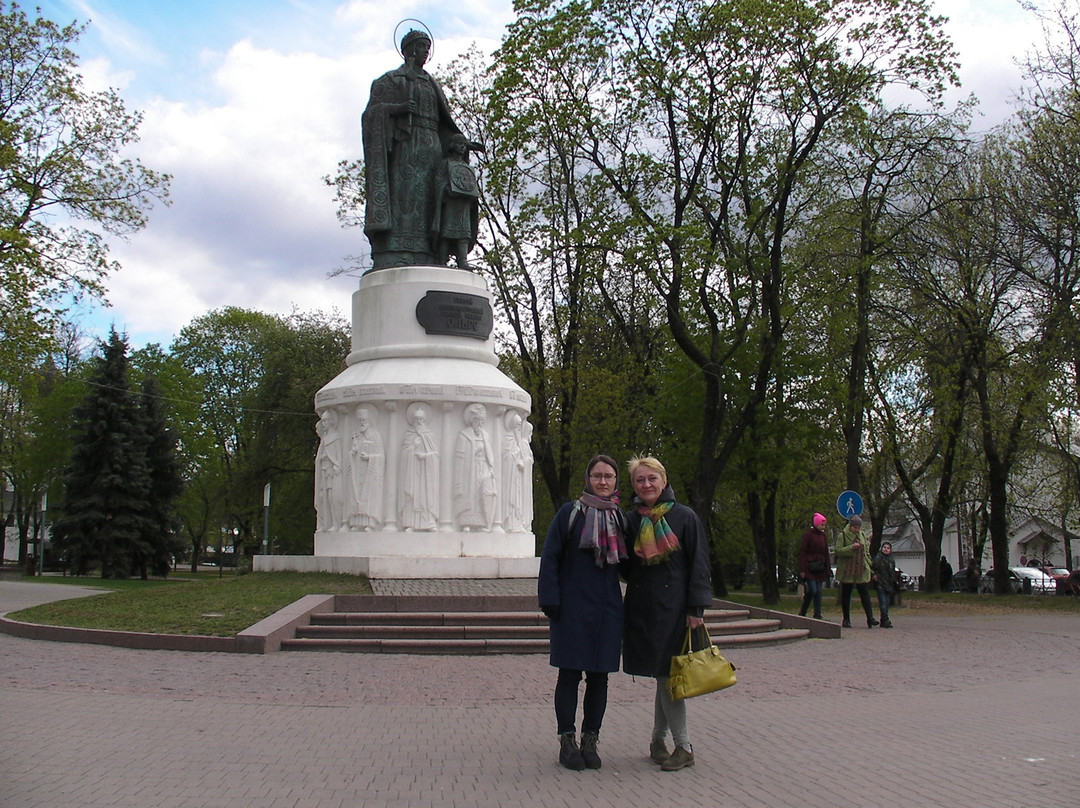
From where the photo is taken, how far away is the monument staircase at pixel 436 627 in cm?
1172

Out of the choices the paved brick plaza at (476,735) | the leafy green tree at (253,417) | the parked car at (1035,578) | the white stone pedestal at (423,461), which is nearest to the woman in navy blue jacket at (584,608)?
the paved brick plaza at (476,735)

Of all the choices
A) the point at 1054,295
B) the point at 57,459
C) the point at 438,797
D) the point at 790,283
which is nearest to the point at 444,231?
the point at 790,283

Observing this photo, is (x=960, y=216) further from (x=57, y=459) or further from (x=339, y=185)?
(x=57, y=459)

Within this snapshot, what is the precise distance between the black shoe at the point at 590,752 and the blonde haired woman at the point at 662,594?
1.30ft

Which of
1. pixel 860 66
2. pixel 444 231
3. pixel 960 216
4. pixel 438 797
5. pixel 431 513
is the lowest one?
pixel 438 797

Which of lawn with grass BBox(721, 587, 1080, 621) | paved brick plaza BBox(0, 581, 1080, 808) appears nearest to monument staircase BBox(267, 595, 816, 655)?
paved brick plaza BBox(0, 581, 1080, 808)

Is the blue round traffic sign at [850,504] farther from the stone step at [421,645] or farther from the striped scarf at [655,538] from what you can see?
the striped scarf at [655,538]

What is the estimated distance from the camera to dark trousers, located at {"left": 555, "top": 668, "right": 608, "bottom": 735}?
6.23 meters

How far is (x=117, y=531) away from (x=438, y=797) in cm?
3030

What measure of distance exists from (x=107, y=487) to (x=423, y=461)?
2101 centimetres

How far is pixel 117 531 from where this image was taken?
3297 centimetres

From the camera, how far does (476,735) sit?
7.11 meters

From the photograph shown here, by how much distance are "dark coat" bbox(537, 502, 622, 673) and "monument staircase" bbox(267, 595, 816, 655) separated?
5.63 m

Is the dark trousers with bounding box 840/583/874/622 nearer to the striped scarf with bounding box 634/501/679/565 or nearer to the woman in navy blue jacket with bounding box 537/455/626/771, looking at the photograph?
the striped scarf with bounding box 634/501/679/565
